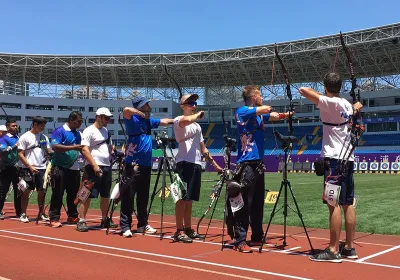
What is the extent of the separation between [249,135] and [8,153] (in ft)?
19.8

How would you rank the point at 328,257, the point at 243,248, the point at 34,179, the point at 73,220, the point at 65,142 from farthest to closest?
the point at 34,179 < the point at 73,220 < the point at 65,142 < the point at 243,248 < the point at 328,257

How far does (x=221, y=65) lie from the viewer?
179ft

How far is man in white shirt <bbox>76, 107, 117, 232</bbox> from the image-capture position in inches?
296

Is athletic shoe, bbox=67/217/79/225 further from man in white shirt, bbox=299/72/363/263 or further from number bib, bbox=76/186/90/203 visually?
man in white shirt, bbox=299/72/363/263

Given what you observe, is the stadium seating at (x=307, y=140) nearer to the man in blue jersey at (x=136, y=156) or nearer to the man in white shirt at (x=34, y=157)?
the man in white shirt at (x=34, y=157)

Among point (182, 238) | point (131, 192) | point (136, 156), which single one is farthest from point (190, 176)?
point (131, 192)

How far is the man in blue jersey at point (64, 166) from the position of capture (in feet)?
26.2

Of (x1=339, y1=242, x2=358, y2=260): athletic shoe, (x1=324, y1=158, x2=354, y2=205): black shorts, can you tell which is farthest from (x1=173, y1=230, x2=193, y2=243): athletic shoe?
(x1=324, y1=158, x2=354, y2=205): black shorts

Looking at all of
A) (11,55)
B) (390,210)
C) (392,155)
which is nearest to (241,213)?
(390,210)

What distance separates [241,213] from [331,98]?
74.9 inches

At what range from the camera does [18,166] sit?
9.39 metres

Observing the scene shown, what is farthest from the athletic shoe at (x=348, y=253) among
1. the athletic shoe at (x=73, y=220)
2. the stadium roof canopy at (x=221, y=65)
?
the stadium roof canopy at (x=221, y=65)

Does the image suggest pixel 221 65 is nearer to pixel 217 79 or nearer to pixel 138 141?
pixel 217 79

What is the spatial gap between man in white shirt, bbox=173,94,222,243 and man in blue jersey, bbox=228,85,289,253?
0.80 m
